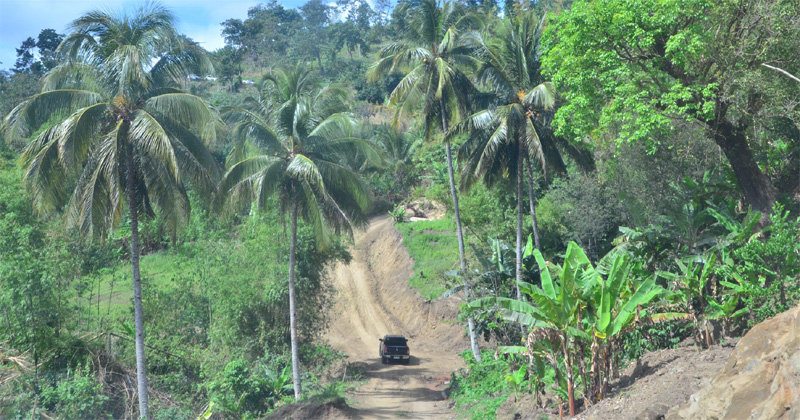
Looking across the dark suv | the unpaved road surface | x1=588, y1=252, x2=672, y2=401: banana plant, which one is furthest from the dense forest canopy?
the dark suv

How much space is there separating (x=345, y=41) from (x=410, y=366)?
10479 centimetres

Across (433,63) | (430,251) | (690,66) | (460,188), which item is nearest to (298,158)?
(460,188)

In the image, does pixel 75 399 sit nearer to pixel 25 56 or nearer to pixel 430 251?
pixel 430 251

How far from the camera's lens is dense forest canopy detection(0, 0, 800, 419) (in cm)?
1689

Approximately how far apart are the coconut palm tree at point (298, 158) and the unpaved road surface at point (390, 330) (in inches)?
173

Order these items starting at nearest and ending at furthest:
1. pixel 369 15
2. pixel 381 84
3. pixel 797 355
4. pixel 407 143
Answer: pixel 797 355
pixel 407 143
pixel 381 84
pixel 369 15

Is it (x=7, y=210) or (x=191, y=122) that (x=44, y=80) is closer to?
(x=191, y=122)

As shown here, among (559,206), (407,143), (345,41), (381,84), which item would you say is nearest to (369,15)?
(345,41)

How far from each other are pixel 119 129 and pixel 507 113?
13167 mm

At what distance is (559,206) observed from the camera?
34.3 meters

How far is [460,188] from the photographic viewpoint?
26.6 metres

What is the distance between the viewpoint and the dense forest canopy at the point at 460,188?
665 inches

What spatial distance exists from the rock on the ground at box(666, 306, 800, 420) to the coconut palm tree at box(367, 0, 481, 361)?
49.6ft

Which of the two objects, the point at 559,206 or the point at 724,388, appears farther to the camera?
the point at 559,206
